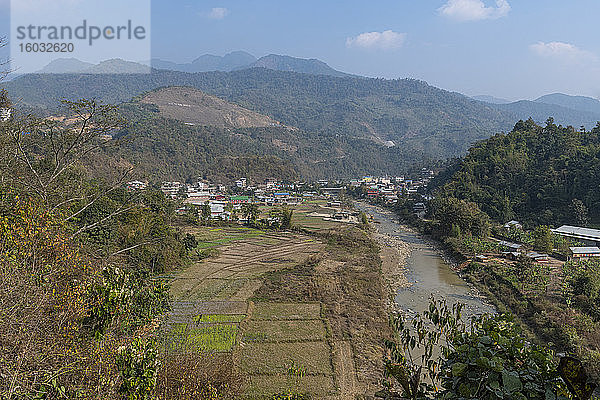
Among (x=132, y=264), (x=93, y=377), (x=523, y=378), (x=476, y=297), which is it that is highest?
(x=523, y=378)

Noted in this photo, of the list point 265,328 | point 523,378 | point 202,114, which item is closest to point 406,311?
point 265,328

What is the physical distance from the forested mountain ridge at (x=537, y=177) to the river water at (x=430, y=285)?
8.88 metres

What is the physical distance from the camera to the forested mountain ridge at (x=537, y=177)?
31.2 m

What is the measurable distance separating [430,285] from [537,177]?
72.1 feet

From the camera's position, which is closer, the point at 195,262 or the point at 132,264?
the point at 132,264

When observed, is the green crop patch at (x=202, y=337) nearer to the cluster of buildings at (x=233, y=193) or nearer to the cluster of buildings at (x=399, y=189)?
the cluster of buildings at (x=233, y=193)

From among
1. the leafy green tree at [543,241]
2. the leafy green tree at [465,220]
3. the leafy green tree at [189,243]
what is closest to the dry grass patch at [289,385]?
the leafy green tree at [189,243]

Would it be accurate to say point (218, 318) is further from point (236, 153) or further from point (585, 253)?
point (236, 153)

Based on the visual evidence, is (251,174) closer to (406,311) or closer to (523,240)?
(523,240)

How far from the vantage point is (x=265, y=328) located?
13781 millimetres

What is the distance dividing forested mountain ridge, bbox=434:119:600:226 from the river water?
888 cm

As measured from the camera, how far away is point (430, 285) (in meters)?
21.1

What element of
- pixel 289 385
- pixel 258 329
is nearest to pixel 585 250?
pixel 258 329

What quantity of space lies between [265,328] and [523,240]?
20805 mm
